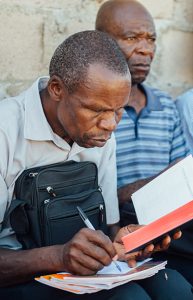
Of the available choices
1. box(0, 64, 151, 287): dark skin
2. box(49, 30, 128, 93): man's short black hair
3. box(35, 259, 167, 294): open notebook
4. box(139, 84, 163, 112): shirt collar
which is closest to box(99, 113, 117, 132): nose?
box(0, 64, 151, 287): dark skin

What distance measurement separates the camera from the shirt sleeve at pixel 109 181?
7.34 ft

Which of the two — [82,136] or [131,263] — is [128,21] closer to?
[82,136]

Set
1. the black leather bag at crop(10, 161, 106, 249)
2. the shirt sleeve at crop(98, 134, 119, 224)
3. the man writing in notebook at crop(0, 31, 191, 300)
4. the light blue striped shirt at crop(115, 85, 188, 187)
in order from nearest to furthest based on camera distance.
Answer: the man writing in notebook at crop(0, 31, 191, 300) → the black leather bag at crop(10, 161, 106, 249) → the shirt sleeve at crop(98, 134, 119, 224) → the light blue striped shirt at crop(115, 85, 188, 187)

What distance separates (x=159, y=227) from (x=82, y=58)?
2.01 feet

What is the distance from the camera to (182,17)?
3.24 m

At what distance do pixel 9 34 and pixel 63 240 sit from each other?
1084 millimetres

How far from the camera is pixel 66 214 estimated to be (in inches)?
75.7

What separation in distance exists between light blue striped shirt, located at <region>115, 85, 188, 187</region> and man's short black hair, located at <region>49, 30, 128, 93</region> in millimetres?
643

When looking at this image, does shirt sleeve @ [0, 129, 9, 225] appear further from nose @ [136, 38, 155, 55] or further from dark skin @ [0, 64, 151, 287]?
nose @ [136, 38, 155, 55]

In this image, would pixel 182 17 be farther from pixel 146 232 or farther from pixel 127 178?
pixel 146 232

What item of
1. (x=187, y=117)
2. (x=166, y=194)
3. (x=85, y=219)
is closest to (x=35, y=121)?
(x=85, y=219)

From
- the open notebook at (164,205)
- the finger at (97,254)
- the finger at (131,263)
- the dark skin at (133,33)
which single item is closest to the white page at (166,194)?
the open notebook at (164,205)

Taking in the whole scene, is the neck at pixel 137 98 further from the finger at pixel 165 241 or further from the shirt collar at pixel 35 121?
the finger at pixel 165 241

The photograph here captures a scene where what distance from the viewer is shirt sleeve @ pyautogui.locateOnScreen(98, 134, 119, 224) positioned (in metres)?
2.24
